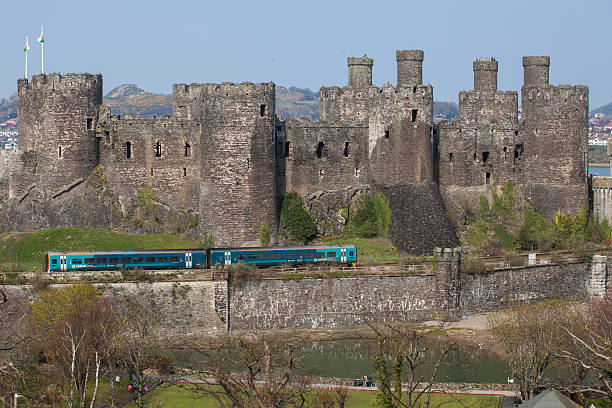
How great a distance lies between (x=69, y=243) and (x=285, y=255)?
1096 centimetres

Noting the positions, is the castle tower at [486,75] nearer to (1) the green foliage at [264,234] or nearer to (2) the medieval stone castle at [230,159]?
(2) the medieval stone castle at [230,159]

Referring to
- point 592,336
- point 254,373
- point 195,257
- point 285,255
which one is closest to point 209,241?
point 195,257

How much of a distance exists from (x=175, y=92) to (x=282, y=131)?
244 inches

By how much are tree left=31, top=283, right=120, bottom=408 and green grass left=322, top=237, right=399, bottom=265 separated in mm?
13518

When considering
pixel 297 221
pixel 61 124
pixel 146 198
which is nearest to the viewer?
pixel 297 221

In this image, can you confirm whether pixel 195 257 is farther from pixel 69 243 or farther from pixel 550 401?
pixel 550 401

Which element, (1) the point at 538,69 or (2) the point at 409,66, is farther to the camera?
(1) the point at 538,69

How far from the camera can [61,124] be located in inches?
2608

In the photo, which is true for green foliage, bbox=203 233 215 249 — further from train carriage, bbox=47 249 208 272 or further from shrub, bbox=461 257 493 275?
shrub, bbox=461 257 493 275

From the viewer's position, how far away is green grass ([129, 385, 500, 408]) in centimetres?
4591

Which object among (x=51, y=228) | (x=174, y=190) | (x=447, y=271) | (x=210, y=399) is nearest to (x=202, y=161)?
(x=174, y=190)

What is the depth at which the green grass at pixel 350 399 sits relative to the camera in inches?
1807

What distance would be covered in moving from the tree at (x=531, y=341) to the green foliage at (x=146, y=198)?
1968 cm

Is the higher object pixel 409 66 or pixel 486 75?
pixel 409 66
